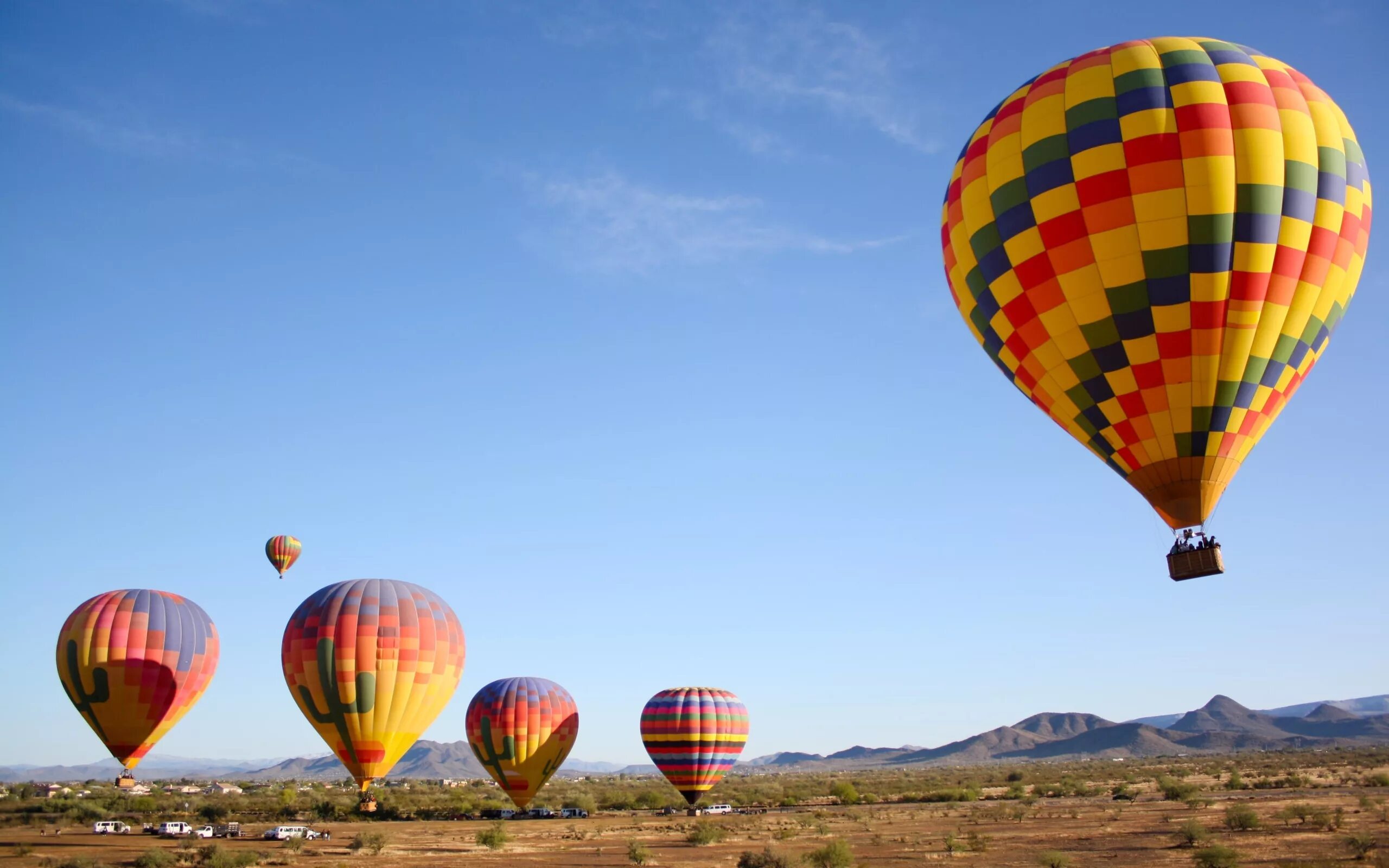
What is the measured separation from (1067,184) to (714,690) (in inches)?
1283

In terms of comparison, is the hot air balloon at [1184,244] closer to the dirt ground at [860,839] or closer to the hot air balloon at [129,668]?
the dirt ground at [860,839]

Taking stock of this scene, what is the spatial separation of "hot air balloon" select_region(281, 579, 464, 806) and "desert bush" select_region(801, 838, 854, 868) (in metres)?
16.4

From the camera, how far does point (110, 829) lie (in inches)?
1463

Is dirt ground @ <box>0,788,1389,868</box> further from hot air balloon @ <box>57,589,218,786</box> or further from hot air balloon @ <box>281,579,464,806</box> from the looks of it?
hot air balloon @ <box>57,589,218,786</box>

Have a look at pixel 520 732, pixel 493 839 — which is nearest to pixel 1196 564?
pixel 493 839

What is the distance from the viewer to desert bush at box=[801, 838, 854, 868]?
23.0 metres

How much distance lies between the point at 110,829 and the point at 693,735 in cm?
2310

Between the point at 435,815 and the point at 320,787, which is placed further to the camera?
the point at 320,787

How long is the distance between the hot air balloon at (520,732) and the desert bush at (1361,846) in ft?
100

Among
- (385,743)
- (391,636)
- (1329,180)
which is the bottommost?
(385,743)

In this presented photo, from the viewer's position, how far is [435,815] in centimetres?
4681

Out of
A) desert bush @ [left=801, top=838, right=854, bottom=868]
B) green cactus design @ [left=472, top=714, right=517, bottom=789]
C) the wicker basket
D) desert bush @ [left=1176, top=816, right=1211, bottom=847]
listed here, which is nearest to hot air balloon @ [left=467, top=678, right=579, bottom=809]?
green cactus design @ [left=472, top=714, right=517, bottom=789]

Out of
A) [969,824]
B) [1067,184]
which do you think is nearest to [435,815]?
[969,824]

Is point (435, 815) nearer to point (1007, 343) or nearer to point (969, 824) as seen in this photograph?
point (969, 824)
